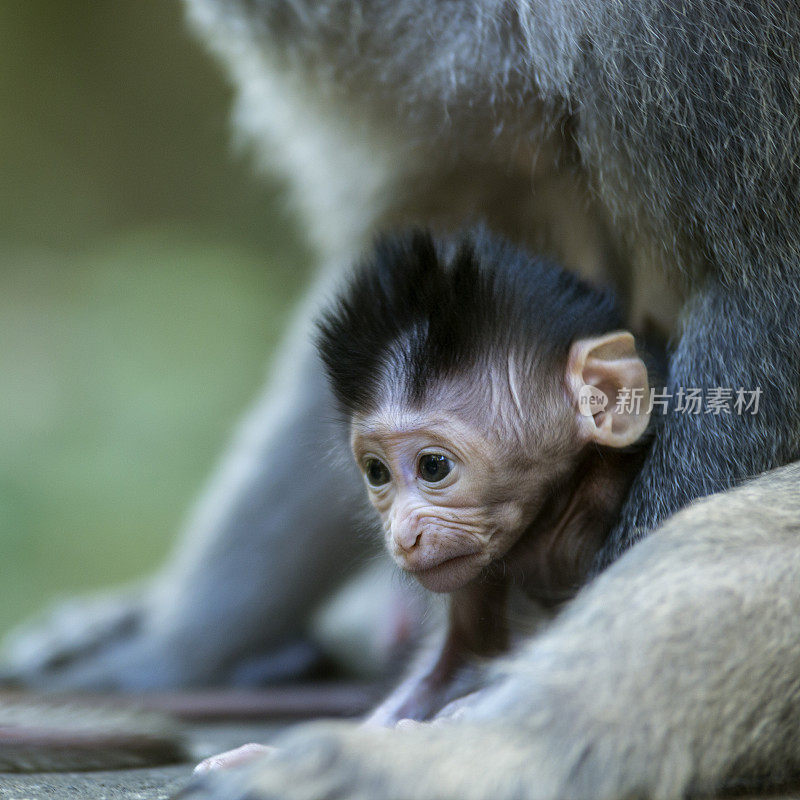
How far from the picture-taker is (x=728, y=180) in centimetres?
209

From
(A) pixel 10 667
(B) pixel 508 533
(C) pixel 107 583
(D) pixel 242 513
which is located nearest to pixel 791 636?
(B) pixel 508 533

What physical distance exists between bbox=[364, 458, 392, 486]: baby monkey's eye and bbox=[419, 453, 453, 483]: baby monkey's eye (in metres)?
0.09

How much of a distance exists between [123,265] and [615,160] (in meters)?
6.86

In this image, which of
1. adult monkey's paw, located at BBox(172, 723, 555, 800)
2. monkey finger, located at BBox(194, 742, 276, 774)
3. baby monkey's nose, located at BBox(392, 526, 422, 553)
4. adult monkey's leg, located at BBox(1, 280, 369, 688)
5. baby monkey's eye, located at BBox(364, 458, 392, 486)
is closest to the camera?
adult monkey's paw, located at BBox(172, 723, 555, 800)

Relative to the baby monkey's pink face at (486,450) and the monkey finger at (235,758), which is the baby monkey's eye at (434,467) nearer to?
the baby monkey's pink face at (486,450)

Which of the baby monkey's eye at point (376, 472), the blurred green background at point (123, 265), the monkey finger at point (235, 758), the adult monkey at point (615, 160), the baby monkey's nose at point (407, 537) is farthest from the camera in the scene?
the blurred green background at point (123, 265)

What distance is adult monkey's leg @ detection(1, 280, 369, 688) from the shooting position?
3.66 meters

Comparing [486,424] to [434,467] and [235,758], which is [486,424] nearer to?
[434,467]

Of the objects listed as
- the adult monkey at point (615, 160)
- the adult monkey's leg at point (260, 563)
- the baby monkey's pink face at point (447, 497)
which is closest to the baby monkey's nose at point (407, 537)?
the baby monkey's pink face at point (447, 497)

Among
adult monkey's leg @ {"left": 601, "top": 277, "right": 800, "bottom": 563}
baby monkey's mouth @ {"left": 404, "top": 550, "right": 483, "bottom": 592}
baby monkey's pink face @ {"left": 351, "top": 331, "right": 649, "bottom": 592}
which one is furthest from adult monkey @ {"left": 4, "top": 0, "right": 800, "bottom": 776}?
baby monkey's mouth @ {"left": 404, "top": 550, "right": 483, "bottom": 592}

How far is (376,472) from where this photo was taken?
2.29m

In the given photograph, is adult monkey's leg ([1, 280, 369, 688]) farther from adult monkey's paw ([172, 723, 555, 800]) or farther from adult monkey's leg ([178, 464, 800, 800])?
adult monkey's paw ([172, 723, 555, 800])

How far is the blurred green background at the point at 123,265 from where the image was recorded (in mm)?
A: 7891

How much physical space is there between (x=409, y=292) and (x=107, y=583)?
204 inches
